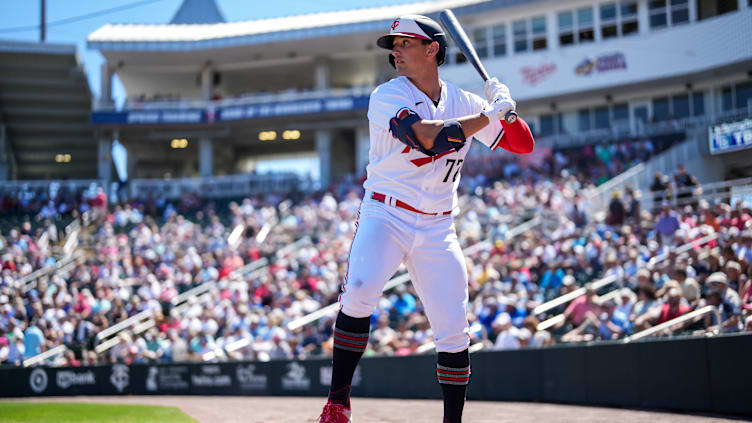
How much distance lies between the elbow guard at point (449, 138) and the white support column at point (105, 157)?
119 ft

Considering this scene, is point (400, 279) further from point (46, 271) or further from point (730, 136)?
point (730, 136)

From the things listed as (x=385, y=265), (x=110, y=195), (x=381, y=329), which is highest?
(x=110, y=195)

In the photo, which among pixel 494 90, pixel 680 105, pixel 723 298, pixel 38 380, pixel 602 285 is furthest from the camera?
pixel 680 105

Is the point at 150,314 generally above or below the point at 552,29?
below

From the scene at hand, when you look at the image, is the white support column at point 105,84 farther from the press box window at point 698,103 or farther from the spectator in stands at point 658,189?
the spectator in stands at point 658,189

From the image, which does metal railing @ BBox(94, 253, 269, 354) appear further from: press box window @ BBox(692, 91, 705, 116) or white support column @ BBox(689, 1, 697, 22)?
white support column @ BBox(689, 1, 697, 22)

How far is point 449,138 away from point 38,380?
13.5 m

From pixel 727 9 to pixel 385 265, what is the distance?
2679cm

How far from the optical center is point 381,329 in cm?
1418

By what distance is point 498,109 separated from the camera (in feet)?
15.6

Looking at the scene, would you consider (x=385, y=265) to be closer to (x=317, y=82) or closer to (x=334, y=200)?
(x=334, y=200)

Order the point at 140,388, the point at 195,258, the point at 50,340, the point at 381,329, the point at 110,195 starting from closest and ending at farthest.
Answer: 1. the point at 381,329
2. the point at 140,388
3. the point at 50,340
4. the point at 195,258
5. the point at 110,195

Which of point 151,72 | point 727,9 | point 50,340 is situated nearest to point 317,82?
point 151,72

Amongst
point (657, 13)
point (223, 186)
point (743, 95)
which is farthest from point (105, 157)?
point (743, 95)
